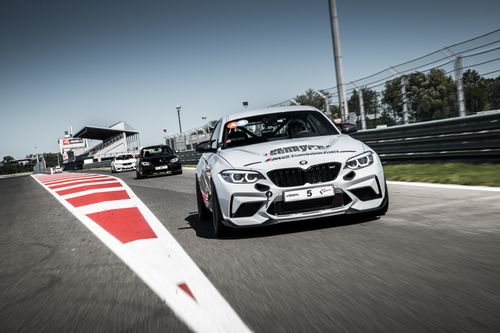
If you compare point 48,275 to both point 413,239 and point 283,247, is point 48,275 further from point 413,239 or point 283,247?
point 413,239

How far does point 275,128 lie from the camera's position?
683 cm

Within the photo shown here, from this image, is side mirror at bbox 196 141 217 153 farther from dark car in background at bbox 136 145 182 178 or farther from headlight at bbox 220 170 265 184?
dark car in background at bbox 136 145 182 178

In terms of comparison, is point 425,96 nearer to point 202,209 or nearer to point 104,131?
point 202,209

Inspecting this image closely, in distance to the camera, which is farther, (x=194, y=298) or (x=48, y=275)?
(x=48, y=275)

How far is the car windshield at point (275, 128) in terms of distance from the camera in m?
6.11

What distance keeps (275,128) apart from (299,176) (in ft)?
7.13

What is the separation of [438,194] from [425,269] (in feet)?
12.8

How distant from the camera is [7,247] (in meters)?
5.91

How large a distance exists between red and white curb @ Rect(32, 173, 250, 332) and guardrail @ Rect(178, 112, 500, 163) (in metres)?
6.05

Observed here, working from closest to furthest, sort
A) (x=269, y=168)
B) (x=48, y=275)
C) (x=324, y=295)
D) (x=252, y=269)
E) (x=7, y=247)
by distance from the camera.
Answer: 1. (x=324, y=295)
2. (x=252, y=269)
3. (x=48, y=275)
4. (x=269, y=168)
5. (x=7, y=247)

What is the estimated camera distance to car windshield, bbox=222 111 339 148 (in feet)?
20.1

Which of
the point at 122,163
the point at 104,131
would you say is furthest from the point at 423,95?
the point at 104,131

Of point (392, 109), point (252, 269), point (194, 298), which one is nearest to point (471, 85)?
point (392, 109)

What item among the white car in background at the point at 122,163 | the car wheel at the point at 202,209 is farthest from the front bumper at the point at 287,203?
the white car in background at the point at 122,163
